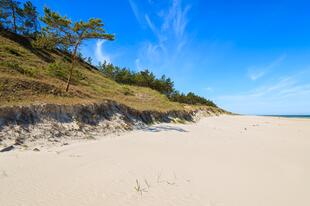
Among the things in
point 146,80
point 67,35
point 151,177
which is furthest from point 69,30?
point 146,80

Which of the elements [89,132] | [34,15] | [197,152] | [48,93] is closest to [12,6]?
[34,15]

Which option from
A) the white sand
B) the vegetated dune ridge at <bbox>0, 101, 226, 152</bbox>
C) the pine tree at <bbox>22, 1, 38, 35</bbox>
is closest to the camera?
the white sand

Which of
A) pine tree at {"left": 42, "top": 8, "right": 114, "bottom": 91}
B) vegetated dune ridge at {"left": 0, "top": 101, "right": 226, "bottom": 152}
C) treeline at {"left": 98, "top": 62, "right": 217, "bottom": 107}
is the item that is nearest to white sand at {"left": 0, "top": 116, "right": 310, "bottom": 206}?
vegetated dune ridge at {"left": 0, "top": 101, "right": 226, "bottom": 152}

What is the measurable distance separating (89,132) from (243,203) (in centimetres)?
895

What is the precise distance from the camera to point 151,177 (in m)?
5.28

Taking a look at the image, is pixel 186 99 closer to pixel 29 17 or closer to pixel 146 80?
pixel 146 80

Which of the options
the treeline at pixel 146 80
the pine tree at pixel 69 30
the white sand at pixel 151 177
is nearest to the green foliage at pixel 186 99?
the treeline at pixel 146 80

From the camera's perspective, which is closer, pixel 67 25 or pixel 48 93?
pixel 48 93

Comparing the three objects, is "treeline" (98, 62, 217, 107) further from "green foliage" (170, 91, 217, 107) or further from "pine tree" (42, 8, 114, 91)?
"pine tree" (42, 8, 114, 91)

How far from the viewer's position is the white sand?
13.4ft

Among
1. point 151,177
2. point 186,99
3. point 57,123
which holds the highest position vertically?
point 186,99

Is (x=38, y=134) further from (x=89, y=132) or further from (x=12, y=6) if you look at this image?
(x=12, y=6)

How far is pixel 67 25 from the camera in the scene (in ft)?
50.8

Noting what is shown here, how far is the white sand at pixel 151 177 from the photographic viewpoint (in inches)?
161
